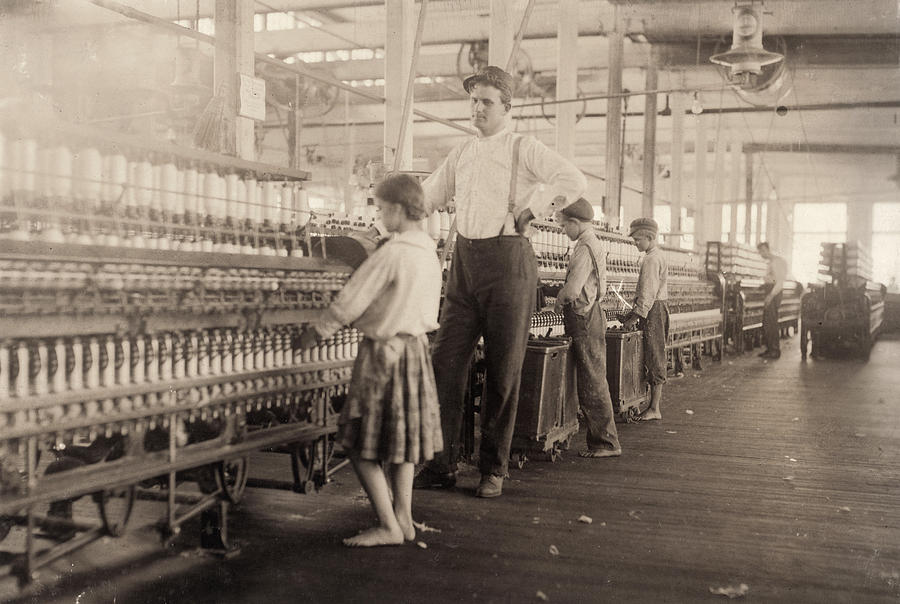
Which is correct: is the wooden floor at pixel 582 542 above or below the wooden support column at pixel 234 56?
below

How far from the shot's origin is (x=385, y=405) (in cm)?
320

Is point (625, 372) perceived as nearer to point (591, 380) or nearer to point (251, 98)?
point (591, 380)

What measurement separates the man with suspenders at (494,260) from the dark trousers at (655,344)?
2962mm

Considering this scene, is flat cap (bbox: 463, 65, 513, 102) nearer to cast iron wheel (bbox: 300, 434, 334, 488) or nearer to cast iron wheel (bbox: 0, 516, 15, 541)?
cast iron wheel (bbox: 300, 434, 334, 488)

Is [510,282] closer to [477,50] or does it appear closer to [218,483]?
[218,483]

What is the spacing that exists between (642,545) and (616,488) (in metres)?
1.02

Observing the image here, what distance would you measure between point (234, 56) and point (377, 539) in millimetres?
3310

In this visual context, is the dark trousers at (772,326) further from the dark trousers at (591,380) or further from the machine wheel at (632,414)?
the dark trousers at (591,380)

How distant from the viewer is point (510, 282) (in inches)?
157

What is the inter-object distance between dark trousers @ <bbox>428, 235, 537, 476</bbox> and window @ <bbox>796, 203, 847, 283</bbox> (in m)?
28.5

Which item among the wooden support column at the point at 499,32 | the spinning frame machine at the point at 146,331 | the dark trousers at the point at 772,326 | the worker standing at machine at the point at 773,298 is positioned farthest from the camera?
the dark trousers at the point at 772,326

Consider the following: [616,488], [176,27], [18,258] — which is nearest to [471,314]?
[616,488]

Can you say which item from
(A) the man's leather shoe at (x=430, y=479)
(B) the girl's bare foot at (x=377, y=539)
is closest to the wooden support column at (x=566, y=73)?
(A) the man's leather shoe at (x=430, y=479)

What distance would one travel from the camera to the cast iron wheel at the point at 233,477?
3244 millimetres
